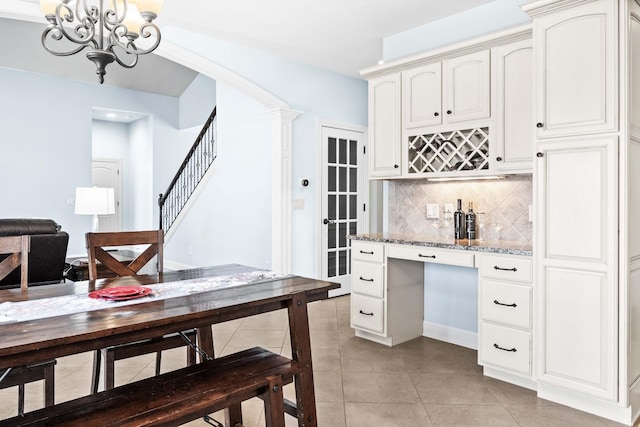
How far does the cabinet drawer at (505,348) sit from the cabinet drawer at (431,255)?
0.44 m

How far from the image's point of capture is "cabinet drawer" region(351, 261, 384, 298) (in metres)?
3.55

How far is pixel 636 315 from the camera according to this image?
2.43 m

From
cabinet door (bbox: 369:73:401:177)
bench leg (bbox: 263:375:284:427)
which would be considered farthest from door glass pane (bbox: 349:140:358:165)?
bench leg (bbox: 263:375:284:427)

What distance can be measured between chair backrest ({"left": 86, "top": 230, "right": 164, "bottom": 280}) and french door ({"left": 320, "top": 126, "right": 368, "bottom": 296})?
2.86m

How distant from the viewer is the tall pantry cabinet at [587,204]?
2.31 m

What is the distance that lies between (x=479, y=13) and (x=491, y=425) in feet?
10.1

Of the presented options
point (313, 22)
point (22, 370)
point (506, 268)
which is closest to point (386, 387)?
point (506, 268)

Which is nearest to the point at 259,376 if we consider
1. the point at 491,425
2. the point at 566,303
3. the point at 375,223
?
the point at 491,425

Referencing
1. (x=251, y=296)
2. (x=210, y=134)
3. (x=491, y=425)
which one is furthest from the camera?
(x=210, y=134)

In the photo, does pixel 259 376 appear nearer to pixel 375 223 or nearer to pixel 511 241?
pixel 511 241

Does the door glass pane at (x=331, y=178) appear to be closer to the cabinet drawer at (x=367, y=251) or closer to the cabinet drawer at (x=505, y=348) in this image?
the cabinet drawer at (x=367, y=251)

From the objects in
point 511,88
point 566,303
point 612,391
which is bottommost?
point 612,391

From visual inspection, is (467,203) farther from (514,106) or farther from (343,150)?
(343,150)

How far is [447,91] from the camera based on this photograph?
11.1 ft
